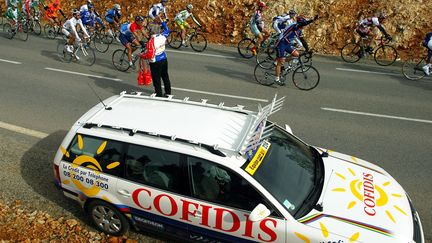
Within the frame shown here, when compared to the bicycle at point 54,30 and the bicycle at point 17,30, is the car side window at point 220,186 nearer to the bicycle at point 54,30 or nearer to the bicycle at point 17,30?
the bicycle at point 54,30

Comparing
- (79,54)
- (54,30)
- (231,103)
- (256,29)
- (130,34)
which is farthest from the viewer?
(54,30)

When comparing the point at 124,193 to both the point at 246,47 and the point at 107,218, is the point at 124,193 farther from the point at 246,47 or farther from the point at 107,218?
the point at 246,47

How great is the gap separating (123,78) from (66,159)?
7.47 meters

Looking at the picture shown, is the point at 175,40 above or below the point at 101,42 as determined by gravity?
above

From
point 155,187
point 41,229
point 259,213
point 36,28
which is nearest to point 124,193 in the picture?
point 155,187

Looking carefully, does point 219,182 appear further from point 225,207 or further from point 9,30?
point 9,30

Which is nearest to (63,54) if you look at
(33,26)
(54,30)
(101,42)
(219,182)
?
(101,42)

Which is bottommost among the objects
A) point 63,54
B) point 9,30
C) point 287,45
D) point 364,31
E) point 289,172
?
point 289,172

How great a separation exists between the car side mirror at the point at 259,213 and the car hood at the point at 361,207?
18.8 inches

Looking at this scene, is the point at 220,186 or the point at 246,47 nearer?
the point at 220,186

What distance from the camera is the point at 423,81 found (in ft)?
39.8

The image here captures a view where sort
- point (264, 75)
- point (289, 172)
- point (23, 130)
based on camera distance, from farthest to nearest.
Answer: point (264, 75)
point (23, 130)
point (289, 172)

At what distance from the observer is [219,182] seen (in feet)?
14.0

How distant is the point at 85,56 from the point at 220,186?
38.3ft
